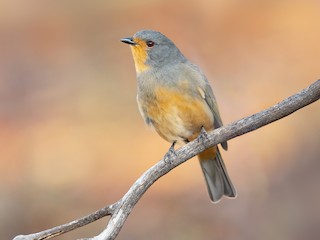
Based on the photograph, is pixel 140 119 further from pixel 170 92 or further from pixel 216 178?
pixel 170 92

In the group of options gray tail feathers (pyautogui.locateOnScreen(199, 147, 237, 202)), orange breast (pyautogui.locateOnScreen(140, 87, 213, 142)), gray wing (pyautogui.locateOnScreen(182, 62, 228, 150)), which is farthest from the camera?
gray tail feathers (pyautogui.locateOnScreen(199, 147, 237, 202))

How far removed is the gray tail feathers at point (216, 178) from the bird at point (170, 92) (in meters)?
0.18

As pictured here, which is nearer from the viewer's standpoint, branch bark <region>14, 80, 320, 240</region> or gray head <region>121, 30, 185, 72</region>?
branch bark <region>14, 80, 320, 240</region>

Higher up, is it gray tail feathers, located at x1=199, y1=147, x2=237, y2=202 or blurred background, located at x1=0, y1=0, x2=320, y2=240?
blurred background, located at x1=0, y1=0, x2=320, y2=240

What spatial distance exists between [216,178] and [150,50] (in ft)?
4.13

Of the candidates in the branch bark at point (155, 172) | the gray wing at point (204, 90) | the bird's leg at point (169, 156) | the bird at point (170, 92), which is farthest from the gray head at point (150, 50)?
the branch bark at point (155, 172)

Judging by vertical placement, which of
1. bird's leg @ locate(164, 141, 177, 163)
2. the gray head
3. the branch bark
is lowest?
the branch bark

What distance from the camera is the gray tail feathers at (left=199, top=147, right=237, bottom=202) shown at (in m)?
6.57

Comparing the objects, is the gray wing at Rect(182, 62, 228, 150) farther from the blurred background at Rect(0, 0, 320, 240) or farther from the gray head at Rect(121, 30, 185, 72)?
the blurred background at Rect(0, 0, 320, 240)

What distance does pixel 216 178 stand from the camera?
659cm

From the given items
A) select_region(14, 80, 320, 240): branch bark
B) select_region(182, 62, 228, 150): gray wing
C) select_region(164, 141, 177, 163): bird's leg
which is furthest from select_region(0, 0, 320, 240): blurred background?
select_region(14, 80, 320, 240): branch bark

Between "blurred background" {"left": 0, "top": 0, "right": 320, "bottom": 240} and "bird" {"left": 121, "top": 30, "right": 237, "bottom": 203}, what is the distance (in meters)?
2.80

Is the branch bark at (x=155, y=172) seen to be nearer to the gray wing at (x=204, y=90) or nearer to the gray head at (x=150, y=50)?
the gray wing at (x=204, y=90)

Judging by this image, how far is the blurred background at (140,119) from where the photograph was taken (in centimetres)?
906
